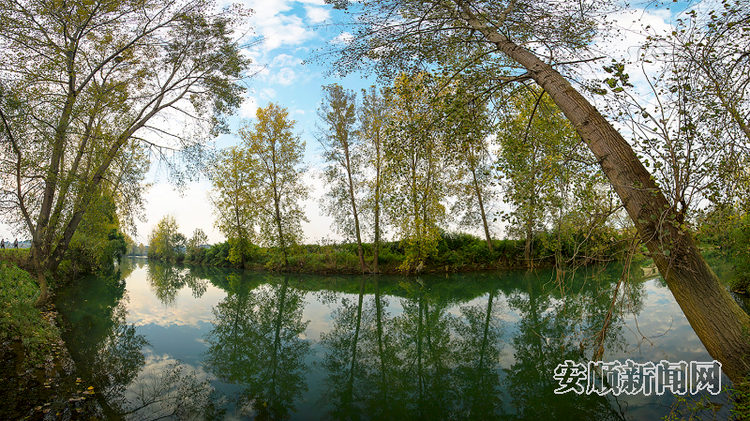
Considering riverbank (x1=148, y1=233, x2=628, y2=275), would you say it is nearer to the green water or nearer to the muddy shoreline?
the green water

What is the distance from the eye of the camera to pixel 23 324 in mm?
5039

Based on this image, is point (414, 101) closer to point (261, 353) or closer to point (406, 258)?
point (406, 258)

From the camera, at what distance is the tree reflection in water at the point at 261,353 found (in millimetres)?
3783

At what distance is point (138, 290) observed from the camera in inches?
498

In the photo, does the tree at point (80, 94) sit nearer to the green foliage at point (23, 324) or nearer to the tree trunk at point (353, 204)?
the green foliage at point (23, 324)

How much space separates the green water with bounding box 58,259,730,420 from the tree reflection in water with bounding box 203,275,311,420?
3 cm

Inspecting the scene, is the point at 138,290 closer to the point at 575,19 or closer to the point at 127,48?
the point at 127,48

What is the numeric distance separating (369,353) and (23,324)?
514cm

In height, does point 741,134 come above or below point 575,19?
below

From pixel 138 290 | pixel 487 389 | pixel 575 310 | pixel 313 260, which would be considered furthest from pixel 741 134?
pixel 313 260

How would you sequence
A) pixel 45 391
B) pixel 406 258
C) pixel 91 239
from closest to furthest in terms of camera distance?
pixel 45 391
pixel 91 239
pixel 406 258

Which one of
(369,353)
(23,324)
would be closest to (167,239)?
(23,324)

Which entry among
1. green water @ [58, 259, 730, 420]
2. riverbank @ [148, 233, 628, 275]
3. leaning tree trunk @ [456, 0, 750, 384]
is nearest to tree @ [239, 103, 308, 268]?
riverbank @ [148, 233, 628, 275]

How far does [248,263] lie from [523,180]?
21217mm
